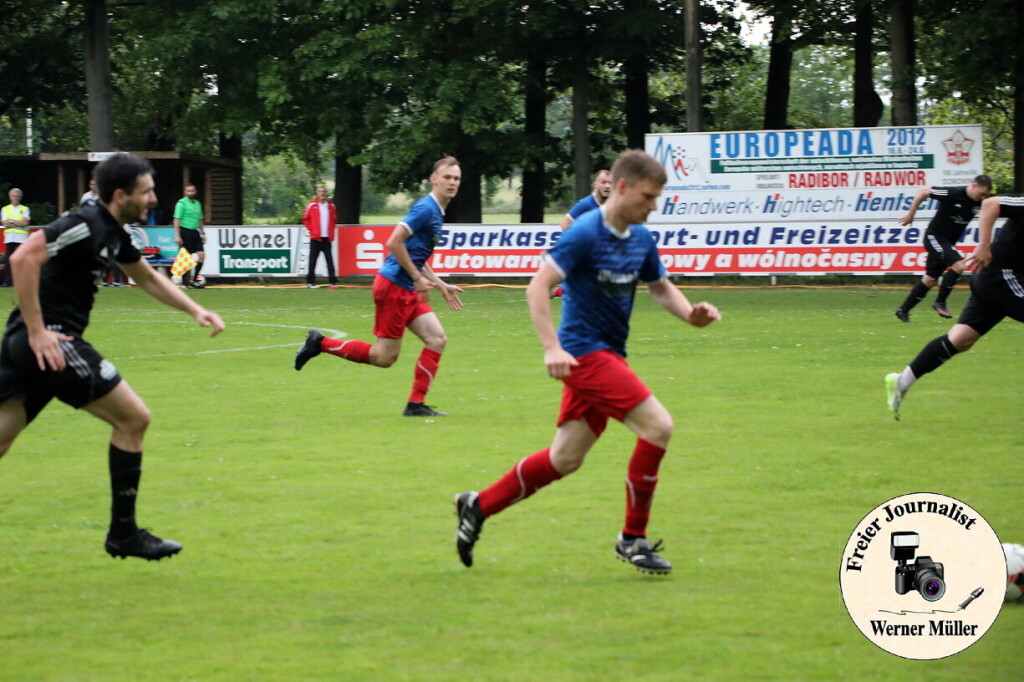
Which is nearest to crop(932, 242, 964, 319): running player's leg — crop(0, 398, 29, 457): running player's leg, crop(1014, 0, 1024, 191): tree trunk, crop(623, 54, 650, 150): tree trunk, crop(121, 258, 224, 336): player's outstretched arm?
crop(1014, 0, 1024, 191): tree trunk

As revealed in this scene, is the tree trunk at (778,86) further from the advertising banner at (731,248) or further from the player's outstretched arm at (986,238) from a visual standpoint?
the player's outstretched arm at (986,238)

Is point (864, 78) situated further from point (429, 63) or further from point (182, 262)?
point (182, 262)

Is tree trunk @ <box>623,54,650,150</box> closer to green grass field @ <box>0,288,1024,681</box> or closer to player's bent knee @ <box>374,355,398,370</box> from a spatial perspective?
green grass field @ <box>0,288,1024,681</box>

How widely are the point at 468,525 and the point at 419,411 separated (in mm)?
4745

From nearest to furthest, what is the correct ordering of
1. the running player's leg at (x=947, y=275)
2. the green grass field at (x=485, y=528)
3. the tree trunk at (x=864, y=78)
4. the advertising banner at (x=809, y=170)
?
the green grass field at (x=485, y=528), the running player's leg at (x=947, y=275), the advertising banner at (x=809, y=170), the tree trunk at (x=864, y=78)

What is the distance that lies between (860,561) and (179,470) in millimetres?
4897

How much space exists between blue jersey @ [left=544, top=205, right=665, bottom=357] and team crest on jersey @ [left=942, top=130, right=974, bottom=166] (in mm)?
22921

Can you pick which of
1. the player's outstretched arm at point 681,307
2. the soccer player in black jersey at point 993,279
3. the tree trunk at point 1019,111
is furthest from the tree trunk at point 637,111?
the player's outstretched arm at point 681,307

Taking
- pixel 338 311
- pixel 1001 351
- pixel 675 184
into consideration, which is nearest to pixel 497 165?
pixel 675 184

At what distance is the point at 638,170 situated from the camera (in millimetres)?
5887

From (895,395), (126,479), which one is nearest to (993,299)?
(895,395)

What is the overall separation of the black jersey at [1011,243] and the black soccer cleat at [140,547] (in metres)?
6.16

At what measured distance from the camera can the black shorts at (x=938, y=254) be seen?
18188mm

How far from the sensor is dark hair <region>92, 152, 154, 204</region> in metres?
5.92
